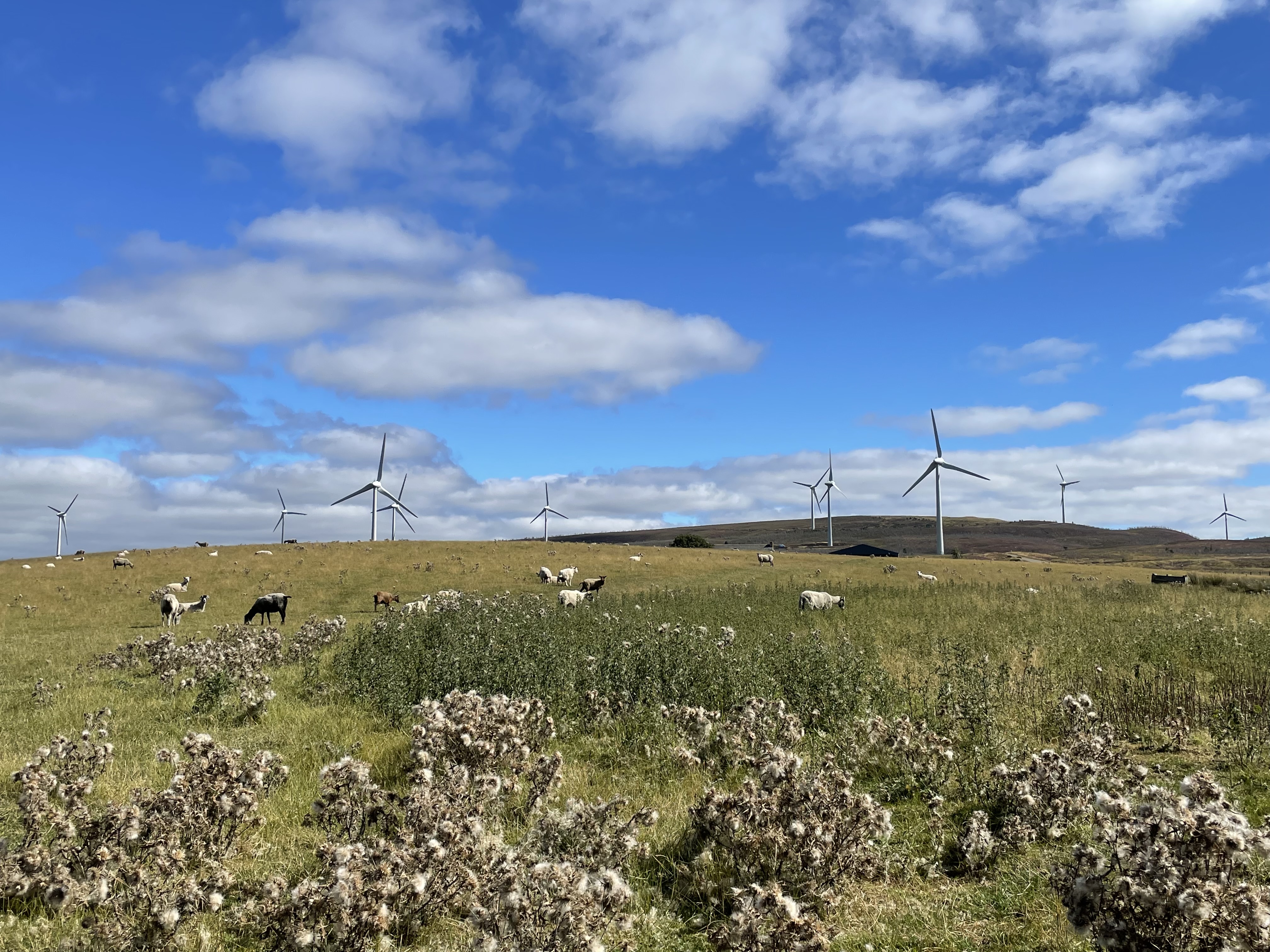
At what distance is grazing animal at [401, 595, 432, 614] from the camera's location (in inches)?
1139

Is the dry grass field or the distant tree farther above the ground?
the distant tree

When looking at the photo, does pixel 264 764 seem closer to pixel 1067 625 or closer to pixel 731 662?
pixel 731 662

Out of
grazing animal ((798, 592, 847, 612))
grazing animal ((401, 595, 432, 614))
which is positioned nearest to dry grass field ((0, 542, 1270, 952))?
grazing animal ((798, 592, 847, 612))

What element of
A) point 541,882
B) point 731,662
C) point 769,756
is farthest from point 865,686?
point 541,882

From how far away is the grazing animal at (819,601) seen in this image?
3131 cm

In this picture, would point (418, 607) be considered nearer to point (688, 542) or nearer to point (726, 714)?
point (726, 714)

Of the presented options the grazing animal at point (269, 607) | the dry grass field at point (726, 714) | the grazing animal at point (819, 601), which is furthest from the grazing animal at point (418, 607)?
the grazing animal at point (819, 601)

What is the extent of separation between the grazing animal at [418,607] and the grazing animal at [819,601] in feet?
49.2

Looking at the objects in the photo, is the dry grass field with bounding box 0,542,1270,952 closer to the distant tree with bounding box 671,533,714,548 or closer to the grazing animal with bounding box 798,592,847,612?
the grazing animal with bounding box 798,592,847,612

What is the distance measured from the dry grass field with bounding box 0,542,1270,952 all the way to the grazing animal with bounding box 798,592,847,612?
Result: 5.71 feet

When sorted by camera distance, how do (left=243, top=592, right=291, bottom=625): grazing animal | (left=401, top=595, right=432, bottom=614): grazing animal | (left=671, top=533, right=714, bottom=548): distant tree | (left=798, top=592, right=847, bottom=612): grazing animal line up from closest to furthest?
(left=401, top=595, right=432, bottom=614): grazing animal → (left=798, top=592, right=847, bottom=612): grazing animal → (left=243, top=592, right=291, bottom=625): grazing animal → (left=671, top=533, right=714, bottom=548): distant tree

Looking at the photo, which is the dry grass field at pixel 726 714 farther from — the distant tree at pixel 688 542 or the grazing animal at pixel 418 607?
the distant tree at pixel 688 542

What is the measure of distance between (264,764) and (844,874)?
563 cm

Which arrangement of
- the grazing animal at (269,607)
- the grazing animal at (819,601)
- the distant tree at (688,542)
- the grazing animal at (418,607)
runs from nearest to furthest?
the grazing animal at (418,607)
the grazing animal at (819,601)
the grazing animal at (269,607)
the distant tree at (688,542)
